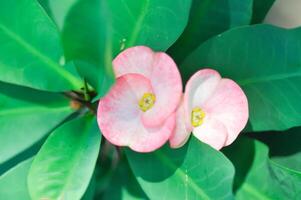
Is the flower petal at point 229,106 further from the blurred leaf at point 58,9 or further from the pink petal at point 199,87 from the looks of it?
the blurred leaf at point 58,9

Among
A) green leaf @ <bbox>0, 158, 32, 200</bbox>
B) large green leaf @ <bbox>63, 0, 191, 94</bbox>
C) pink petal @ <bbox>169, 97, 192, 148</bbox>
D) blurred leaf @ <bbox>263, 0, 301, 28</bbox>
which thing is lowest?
blurred leaf @ <bbox>263, 0, 301, 28</bbox>

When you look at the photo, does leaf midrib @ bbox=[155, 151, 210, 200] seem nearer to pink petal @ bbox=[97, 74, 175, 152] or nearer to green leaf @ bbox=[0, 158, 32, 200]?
pink petal @ bbox=[97, 74, 175, 152]

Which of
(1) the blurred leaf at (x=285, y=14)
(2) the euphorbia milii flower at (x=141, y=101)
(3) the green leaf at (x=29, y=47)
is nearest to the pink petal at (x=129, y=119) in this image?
(2) the euphorbia milii flower at (x=141, y=101)

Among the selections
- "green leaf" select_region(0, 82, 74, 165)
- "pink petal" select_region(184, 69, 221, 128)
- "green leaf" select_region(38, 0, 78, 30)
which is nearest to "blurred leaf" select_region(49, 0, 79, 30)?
"green leaf" select_region(38, 0, 78, 30)

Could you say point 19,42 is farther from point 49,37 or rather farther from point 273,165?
point 273,165

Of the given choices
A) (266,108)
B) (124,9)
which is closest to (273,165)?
(266,108)

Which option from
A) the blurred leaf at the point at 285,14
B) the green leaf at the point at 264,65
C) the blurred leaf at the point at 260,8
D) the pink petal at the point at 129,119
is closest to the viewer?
the pink petal at the point at 129,119
